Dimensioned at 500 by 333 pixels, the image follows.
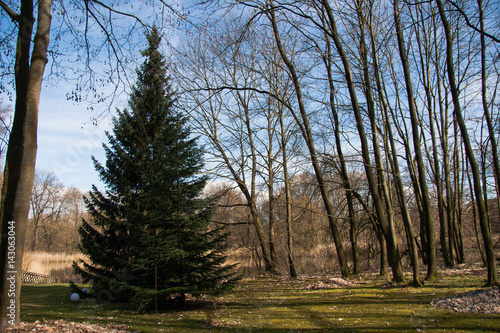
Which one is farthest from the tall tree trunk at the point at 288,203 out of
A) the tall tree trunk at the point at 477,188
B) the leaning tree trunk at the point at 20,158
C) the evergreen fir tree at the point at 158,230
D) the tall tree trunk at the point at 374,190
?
the leaning tree trunk at the point at 20,158

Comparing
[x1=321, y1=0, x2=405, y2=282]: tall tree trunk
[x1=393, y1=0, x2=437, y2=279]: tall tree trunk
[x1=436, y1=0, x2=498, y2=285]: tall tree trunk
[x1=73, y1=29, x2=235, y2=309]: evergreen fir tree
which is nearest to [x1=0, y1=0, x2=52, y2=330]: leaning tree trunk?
[x1=73, y1=29, x2=235, y2=309]: evergreen fir tree

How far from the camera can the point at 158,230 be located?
24.6 ft

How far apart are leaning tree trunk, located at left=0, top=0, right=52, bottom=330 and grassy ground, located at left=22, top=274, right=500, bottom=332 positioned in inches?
95.5

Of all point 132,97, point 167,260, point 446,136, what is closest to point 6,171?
point 167,260

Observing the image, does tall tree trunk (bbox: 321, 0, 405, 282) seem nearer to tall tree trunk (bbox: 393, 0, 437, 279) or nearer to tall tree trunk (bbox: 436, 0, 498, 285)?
tall tree trunk (bbox: 393, 0, 437, 279)

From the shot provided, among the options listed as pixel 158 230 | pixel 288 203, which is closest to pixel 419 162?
pixel 288 203

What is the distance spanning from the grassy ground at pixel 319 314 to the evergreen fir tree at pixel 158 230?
2.00 ft

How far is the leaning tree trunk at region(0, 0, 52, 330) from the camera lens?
3277 millimetres

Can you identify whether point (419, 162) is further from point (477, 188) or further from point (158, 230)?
point (158, 230)

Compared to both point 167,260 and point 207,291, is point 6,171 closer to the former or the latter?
point 167,260

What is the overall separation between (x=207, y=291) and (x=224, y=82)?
1045 cm

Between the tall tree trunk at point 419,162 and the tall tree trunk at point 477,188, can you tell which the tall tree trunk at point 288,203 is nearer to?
the tall tree trunk at point 419,162

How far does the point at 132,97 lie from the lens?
10.1 meters

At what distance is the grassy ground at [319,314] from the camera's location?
15.4 feet
